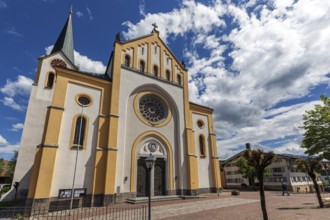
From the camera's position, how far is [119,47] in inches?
835

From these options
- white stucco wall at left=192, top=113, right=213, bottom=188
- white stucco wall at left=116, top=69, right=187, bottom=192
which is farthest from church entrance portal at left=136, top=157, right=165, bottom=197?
white stucco wall at left=192, top=113, right=213, bottom=188

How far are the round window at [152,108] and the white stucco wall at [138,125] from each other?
1078 mm

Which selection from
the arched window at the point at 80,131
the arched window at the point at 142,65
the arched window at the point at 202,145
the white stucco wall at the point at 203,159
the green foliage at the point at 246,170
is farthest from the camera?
the green foliage at the point at 246,170

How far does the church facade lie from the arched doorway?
0.34 ft

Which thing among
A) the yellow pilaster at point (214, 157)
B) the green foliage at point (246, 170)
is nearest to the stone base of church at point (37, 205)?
the yellow pilaster at point (214, 157)

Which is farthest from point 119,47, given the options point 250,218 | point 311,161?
point 311,161

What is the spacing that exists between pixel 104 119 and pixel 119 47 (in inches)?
360

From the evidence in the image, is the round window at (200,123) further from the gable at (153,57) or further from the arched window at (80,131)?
the arched window at (80,131)

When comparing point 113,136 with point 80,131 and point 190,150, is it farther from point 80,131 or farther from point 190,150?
point 190,150

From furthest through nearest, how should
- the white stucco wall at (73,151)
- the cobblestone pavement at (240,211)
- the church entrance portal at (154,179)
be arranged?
1. the church entrance portal at (154,179)
2. the white stucco wall at (73,151)
3. the cobblestone pavement at (240,211)

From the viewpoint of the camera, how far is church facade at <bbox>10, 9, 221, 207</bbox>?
15.0 meters

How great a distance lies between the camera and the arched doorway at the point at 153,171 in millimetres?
18766

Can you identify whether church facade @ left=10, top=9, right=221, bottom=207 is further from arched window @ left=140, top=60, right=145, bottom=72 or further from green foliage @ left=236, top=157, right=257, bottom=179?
green foliage @ left=236, top=157, right=257, bottom=179

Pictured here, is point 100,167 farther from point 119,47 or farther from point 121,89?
point 119,47
